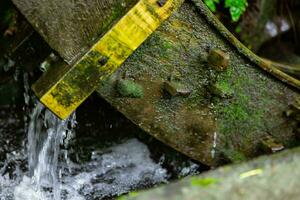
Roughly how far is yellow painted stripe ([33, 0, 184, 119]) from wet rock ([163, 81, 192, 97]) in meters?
0.42

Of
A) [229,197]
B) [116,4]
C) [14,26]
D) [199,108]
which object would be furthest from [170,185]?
[14,26]

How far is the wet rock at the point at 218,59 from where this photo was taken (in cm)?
296

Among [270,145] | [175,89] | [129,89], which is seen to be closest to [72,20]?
[129,89]

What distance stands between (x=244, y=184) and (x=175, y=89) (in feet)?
4.36

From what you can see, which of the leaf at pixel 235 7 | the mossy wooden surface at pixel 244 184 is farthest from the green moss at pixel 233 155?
the mossy wooden surface at pixel 244 184

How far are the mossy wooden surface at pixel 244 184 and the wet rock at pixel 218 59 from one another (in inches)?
45.9

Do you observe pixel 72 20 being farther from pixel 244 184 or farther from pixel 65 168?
pixel 65 168

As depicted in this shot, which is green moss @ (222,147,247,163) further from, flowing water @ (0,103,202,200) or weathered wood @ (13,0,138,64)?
weathered wood @ (13,0,138,64)

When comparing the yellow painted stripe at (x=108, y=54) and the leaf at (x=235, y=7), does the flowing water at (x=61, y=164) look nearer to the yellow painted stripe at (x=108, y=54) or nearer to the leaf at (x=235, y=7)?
the yellow painted stripe at (x=108, y=54)

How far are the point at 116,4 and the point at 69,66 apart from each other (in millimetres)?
424

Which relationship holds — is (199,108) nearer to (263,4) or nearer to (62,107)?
(62,107)

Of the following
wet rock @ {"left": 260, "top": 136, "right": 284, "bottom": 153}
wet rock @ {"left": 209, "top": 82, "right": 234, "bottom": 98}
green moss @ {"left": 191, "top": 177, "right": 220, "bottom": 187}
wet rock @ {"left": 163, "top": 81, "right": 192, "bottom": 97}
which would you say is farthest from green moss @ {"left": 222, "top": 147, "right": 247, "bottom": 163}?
green moss @ {"left": 191, "top": 177, "right": 220, "bottom": 187}

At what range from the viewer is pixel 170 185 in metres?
1.71

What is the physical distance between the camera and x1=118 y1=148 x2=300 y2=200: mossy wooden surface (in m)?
1.69
